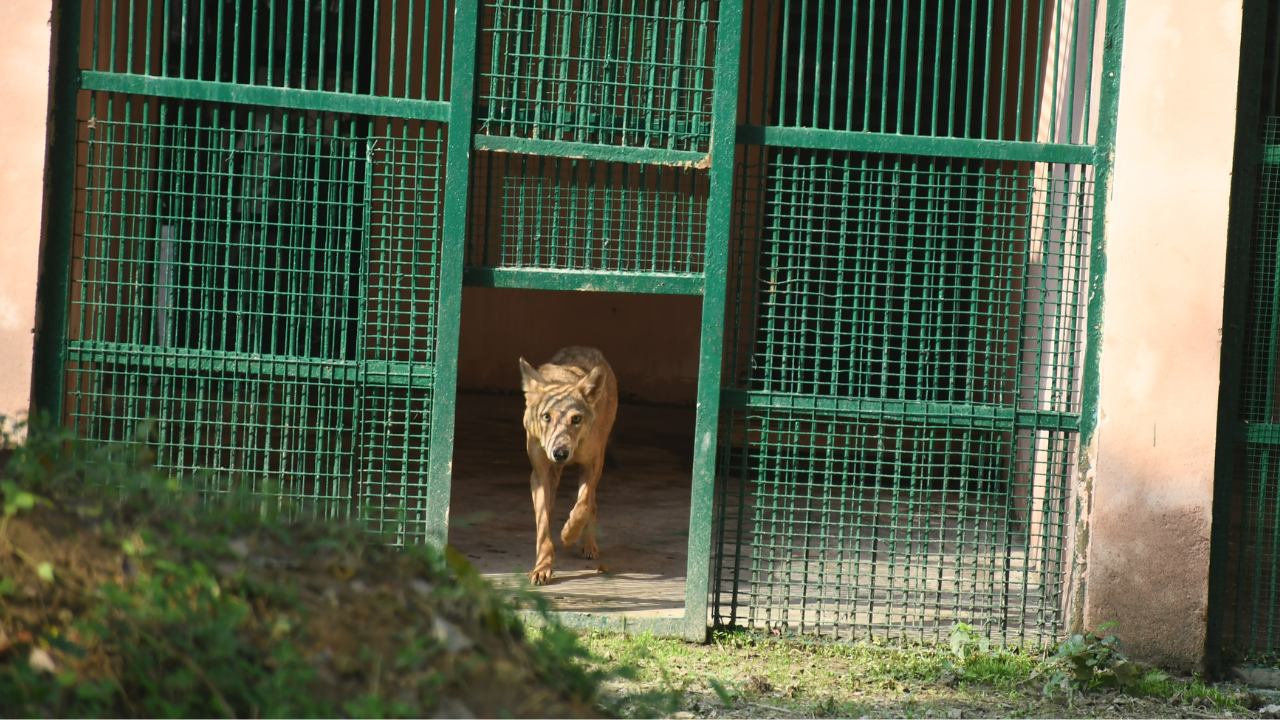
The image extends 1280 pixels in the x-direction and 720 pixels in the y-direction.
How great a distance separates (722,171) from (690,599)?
2264 mm

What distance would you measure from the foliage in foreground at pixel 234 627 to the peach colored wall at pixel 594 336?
1187cm

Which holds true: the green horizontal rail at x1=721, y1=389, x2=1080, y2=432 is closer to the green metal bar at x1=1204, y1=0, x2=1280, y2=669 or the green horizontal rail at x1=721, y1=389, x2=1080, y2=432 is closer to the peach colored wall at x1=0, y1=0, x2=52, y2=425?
the green metal bar at x1=1204, y1=0, x2=1280, y2=669

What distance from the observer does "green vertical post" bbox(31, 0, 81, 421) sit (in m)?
5.38

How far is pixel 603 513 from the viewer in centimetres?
895

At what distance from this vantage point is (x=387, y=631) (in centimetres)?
289

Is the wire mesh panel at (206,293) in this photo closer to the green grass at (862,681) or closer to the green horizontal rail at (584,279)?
the green horizontal rail at (584,279)

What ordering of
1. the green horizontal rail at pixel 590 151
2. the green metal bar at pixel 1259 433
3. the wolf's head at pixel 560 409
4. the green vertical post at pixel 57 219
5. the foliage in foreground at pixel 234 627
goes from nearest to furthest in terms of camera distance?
the foliage in foreground at pixel 234 627
the green vertical post at pixel 57 219
the green horizontal rail at pixel 590 151
the green metal bar at pixel 1259 433
the wolf's head at pixel 560 409

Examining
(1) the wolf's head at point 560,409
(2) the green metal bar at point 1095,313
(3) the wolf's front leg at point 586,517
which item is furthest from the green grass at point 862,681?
(1) the wolf's head at point 560,409

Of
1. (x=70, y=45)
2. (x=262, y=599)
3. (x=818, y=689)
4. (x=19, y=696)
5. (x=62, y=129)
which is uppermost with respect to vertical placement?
(x=70, y=45)

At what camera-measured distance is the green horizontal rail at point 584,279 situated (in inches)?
225

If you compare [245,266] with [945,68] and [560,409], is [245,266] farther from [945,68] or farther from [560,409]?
[945,68]

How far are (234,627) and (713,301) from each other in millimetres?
3402

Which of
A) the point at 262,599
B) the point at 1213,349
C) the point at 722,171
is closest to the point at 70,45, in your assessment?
the point at 722,171

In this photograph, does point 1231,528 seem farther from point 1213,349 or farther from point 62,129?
point 62,129
